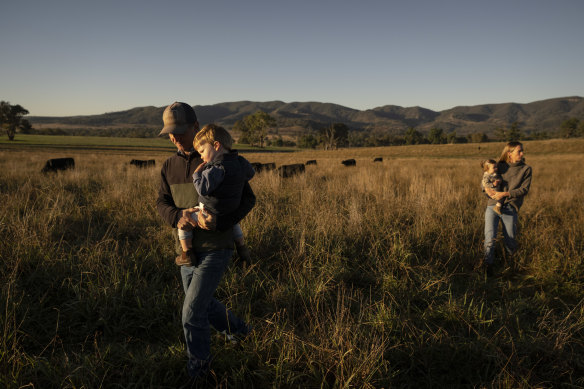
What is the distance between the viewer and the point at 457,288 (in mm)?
3584

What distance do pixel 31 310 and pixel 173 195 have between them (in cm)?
221

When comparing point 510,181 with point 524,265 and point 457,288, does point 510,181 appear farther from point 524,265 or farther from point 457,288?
point 457,288

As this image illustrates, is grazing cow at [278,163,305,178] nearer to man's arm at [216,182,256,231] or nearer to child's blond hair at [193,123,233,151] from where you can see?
man's arm at [216,182,256,231]

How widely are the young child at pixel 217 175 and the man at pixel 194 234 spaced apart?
0.07m

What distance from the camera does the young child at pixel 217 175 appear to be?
72.4 inches

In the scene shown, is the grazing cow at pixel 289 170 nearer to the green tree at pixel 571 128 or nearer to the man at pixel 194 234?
the man at pixel 194 234

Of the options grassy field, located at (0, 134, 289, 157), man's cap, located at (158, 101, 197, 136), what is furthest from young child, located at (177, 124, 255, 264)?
grassy field, located at (0, 134, 289, 157)

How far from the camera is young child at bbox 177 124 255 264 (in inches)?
72.4

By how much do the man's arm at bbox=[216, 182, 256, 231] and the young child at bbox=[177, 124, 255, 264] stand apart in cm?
6

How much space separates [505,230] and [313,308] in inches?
136

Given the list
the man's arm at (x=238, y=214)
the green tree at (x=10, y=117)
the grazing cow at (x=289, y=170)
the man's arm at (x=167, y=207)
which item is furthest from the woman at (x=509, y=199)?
the green tree at (x=10, y=117)

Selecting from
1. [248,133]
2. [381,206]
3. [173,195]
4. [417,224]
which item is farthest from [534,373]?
[248,133]

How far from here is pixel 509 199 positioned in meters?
4.12

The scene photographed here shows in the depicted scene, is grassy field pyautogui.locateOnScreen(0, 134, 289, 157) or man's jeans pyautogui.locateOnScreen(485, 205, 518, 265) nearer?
man's jeans pyautogui.locateOnScreen(485, 205, 518, 265)
